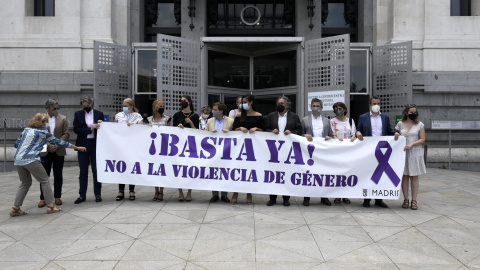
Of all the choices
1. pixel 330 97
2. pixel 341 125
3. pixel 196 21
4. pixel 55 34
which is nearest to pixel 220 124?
pixel 341 125

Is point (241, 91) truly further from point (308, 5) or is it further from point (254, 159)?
point (254, 159)

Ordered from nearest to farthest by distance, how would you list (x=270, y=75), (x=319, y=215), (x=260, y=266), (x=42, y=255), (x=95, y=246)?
(x=260, y=266), (x=42, y=255), (x=95, y=246), (x=319, y=215), (x=270, y=75)

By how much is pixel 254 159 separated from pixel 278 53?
7154mm

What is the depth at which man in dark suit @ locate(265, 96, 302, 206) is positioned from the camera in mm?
6559

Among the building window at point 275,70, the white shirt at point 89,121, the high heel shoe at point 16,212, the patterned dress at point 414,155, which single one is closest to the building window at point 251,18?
the building window at point 275,70

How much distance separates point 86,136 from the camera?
22.5ft

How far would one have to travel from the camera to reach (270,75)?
1329cm

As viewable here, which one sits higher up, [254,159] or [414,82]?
[414,82]

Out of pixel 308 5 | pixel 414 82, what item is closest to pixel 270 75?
pixel 308 5

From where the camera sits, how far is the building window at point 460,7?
44.2 ft

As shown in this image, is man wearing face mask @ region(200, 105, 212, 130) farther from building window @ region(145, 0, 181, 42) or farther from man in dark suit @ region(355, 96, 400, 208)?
building window @ region(145, 0, 181, 42)

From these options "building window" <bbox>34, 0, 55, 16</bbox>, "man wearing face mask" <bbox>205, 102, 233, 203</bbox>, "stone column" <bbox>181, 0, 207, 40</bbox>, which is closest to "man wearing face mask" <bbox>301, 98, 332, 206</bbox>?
"man wearing face mask" <bbox>205, 102, 233, 203</bbox>

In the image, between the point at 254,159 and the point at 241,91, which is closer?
the point at 254,159

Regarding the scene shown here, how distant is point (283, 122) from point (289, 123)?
136 millimetres
